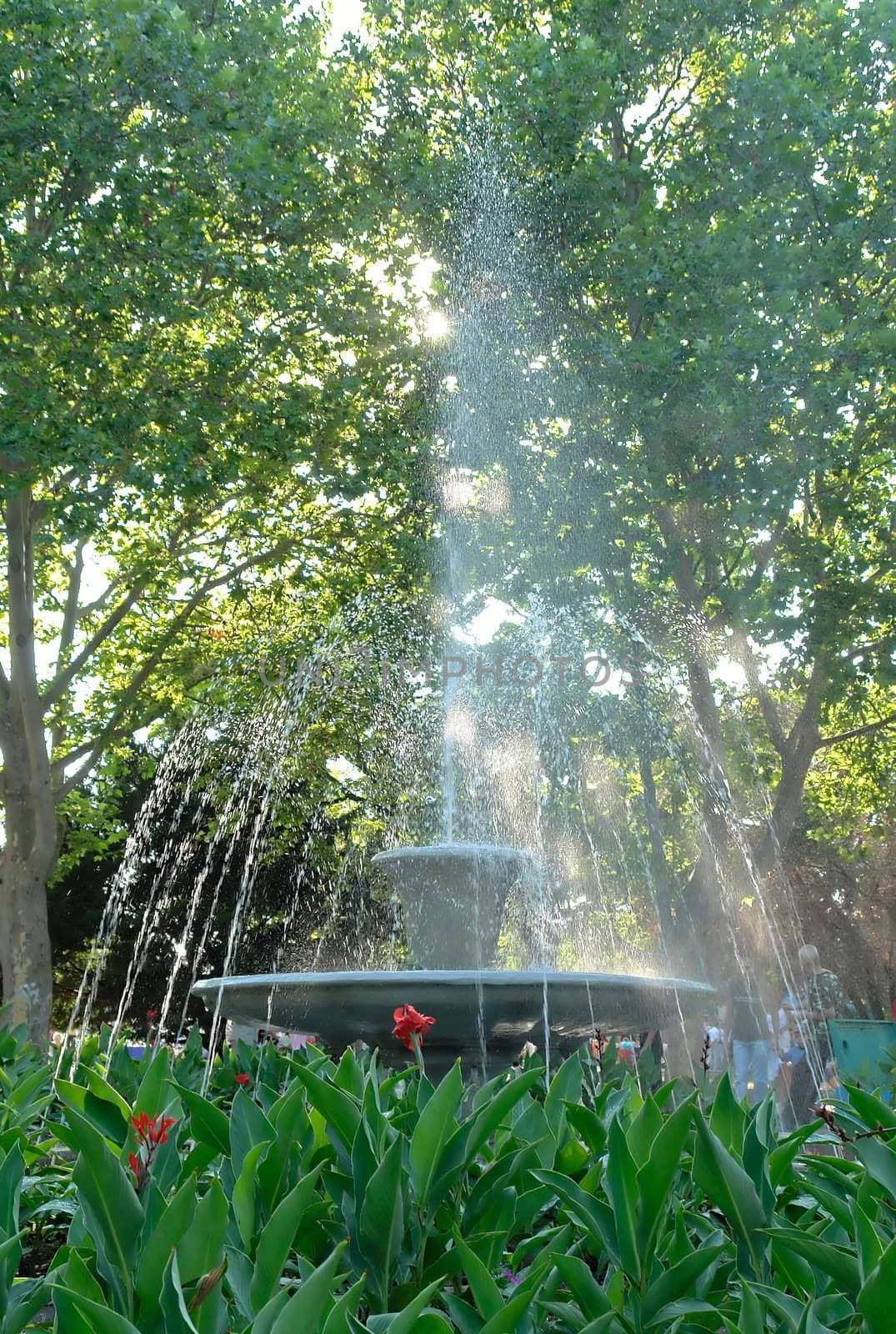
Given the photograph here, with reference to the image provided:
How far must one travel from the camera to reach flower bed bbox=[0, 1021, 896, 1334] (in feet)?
4.71

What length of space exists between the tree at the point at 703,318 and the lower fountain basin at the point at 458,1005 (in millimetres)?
9204

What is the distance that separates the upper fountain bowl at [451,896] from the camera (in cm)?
750

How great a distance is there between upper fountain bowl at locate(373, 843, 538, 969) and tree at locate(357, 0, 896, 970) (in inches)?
304

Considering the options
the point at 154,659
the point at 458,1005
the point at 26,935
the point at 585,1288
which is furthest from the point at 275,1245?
the point at 154,659

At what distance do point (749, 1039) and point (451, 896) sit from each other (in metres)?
9.49

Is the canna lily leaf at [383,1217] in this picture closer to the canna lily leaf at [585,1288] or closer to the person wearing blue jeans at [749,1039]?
the canna lily leaf at [585,1288]

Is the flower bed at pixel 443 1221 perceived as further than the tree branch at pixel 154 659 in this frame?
No

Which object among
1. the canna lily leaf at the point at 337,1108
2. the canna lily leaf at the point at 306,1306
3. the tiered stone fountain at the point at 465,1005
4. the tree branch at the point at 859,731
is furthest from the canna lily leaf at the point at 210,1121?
the tree branch at the point at 859,731

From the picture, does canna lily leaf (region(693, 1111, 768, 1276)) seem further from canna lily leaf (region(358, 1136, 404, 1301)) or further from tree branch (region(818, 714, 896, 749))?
tree branch (region(818, 714, 896, 749))

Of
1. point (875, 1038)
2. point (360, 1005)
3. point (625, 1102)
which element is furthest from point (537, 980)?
point (875, 1038)

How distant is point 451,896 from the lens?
7582mm

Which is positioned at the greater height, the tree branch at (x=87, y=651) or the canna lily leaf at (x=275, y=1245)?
the tree branch at (x=87, y=651)

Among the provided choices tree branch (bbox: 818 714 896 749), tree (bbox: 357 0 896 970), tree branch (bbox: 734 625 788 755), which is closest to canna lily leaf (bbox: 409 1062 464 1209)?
tree (bbox: 357 0 896 970)

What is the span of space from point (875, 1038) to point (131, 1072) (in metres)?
6.59
